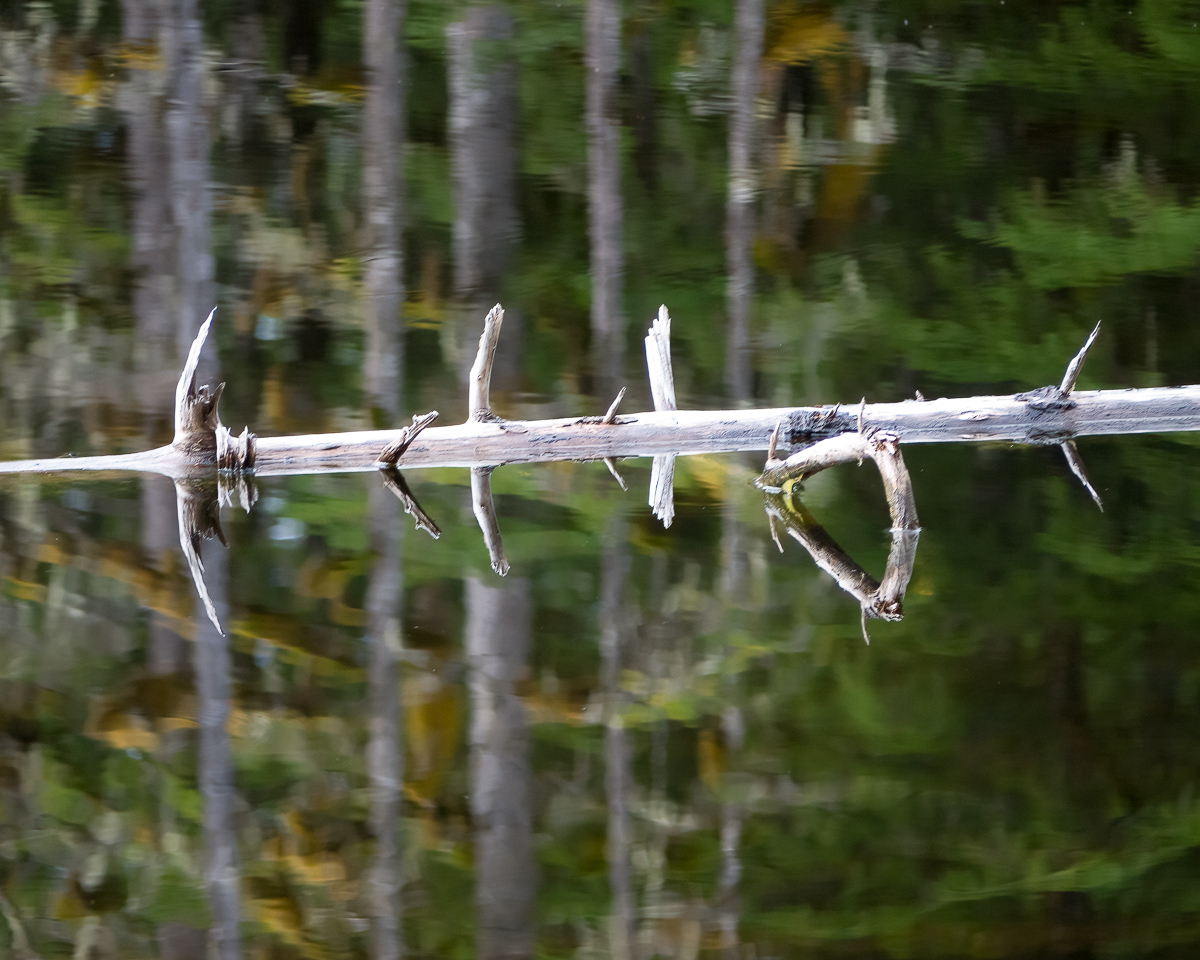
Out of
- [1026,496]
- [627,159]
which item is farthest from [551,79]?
[1026,496]

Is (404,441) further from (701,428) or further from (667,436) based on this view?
(701,428)

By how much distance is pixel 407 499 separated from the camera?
13.2ft

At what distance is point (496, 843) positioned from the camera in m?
2.76

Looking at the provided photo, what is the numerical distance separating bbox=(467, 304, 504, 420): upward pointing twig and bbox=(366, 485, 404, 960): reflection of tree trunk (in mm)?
528

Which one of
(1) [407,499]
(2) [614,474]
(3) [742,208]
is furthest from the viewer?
(3) [742,208]

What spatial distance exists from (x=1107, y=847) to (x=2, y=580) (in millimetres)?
3257

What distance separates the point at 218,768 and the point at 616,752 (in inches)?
40.6

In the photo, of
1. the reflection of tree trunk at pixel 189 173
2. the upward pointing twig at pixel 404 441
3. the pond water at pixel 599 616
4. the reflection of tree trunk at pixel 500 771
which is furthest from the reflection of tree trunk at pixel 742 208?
the reflection of tree trunk at pixel 189 173

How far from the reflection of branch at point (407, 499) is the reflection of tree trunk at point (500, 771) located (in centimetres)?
32

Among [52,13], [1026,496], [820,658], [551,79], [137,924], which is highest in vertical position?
[52,13]

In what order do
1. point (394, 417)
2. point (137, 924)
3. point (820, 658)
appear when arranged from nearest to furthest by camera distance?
1. point (137, 924)
2. point (820, 658)
3. point (394, 417)

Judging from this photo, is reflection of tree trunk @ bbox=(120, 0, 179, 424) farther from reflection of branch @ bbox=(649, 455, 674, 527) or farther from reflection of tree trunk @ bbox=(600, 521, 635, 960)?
reflection of branch @ bbox=(649, 455, 674, 527)

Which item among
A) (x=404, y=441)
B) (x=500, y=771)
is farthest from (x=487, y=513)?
(x=500, y=771)

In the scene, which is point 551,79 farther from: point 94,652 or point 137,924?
point 137,924
